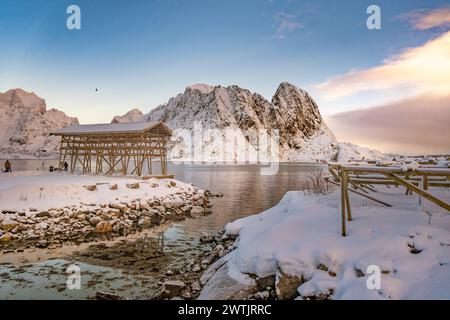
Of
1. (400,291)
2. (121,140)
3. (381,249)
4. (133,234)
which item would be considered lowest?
(133,234)

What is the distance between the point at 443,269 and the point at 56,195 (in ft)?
66.2

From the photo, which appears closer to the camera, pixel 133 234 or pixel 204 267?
pixel 204 267

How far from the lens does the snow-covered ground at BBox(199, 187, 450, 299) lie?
211 inches

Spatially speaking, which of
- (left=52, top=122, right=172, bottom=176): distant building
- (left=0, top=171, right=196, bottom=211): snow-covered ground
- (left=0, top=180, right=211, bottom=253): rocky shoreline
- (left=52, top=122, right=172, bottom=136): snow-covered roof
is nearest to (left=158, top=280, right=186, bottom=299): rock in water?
(left=0, top=180, right=211, bottom=253): rocky shoreline

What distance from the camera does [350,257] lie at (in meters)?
6.14

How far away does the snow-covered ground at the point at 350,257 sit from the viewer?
5.35 meters

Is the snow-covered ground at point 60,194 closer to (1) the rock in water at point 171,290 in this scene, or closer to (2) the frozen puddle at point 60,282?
(2) the frozen puddle at point 60,282

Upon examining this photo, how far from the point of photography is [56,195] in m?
19.4

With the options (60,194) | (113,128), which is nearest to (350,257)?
(60,194)

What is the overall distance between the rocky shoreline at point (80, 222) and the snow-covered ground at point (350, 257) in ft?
32.0

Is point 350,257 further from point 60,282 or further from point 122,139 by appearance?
point 122,139
